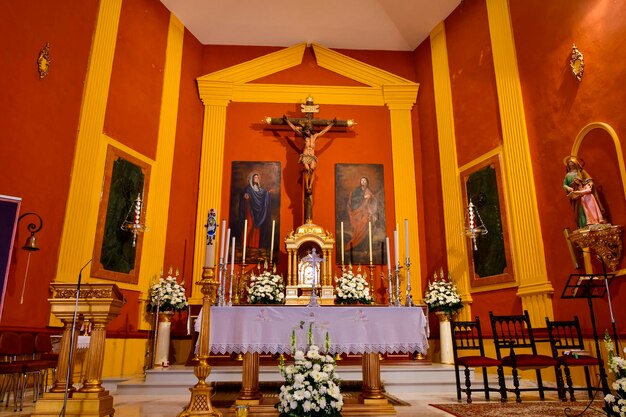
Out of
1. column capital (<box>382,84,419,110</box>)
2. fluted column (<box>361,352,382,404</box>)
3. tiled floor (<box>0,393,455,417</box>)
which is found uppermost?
column capital (<box>382,84,419,110</box>)

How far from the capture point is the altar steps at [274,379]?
19.6ft

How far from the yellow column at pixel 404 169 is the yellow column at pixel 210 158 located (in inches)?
144

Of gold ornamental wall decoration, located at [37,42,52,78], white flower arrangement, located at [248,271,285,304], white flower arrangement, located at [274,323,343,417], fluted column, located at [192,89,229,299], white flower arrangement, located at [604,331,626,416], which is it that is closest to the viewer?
white flower arrangement, located at [604,331,626,416]

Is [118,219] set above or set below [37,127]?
below

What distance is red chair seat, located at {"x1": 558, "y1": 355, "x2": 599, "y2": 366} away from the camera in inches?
191

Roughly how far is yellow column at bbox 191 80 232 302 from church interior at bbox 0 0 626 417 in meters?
0.05

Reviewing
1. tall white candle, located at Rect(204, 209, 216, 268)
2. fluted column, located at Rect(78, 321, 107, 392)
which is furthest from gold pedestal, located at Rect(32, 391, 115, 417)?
tall white candle, located at Rect(204, 209, 216, 268)

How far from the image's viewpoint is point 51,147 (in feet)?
21.0

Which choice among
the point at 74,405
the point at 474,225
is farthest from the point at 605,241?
the point at 74,405

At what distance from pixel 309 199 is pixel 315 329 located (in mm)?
4742

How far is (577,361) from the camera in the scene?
488 centimetres

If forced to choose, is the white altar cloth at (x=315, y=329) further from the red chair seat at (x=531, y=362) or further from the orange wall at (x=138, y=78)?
the orange wall at (x=138, y=78)

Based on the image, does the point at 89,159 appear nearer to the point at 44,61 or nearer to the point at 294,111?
the point at 44,61

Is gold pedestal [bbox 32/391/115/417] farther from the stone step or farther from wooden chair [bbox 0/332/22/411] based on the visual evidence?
the stone step
